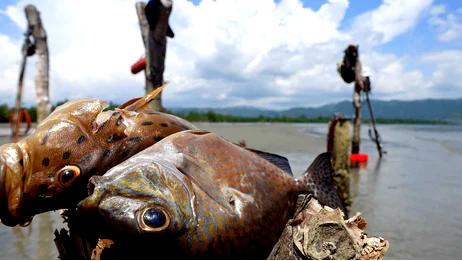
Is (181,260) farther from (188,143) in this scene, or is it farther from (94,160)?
(94,160)

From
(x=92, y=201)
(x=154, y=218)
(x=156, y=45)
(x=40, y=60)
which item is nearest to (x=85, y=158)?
(x=92, y=201)

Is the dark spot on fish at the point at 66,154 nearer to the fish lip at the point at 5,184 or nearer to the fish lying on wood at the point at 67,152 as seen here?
the fish lying on wood at the point at 67,152

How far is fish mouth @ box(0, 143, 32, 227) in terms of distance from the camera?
5.39 feet

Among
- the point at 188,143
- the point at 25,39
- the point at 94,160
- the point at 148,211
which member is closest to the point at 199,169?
the point at 188,143

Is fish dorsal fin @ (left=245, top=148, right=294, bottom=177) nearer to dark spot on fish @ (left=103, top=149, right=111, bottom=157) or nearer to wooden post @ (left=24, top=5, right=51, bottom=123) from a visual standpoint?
dark spot on fish @ (left=103, top=149, right=111, bottom=157)

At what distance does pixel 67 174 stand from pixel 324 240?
109 centimetres

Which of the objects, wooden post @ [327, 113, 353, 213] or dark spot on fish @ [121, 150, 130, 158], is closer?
dark spot on fish @ [121, 150, 130, 158]

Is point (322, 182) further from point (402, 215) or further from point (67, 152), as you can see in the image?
point (402, 215)

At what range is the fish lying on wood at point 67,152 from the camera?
170 centimetres

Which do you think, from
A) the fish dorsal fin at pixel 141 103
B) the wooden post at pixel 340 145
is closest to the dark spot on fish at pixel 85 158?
the fish dorsal fin at pixel 141 103

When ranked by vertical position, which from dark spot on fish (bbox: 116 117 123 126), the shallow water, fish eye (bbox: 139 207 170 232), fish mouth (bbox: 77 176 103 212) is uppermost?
dark spot on fish (bbox: 116 117 123 126)

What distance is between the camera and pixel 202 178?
5.41 ft

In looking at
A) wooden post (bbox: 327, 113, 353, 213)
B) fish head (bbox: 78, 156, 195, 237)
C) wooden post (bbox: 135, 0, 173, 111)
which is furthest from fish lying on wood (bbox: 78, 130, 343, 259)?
wooden post (bbox: 327, 113, 353, 213)

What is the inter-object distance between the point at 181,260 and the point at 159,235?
0.44ft
